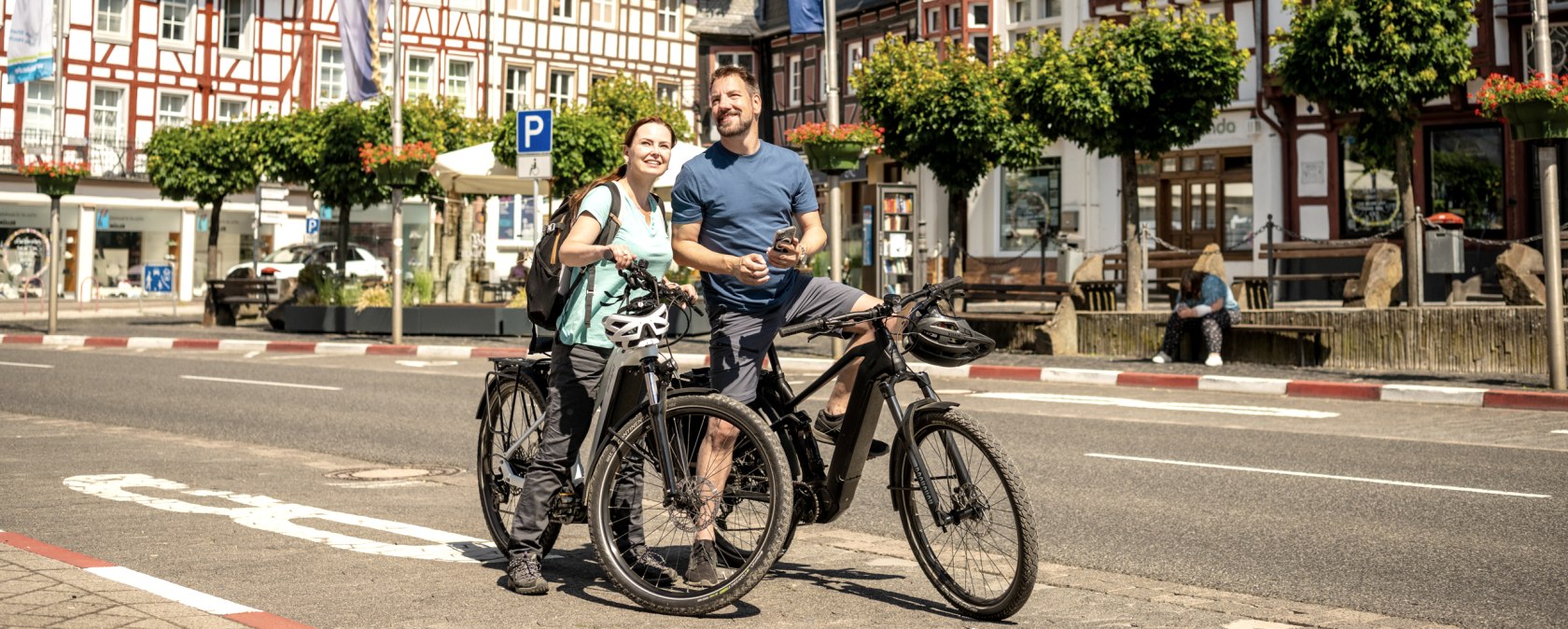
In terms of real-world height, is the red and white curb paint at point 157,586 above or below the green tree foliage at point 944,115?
below

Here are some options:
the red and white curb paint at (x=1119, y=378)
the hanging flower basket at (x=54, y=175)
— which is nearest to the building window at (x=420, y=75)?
the hanging flower basket at (x=54, y=175)

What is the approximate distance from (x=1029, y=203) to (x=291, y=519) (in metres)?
35.5

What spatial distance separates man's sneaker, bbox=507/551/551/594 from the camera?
5344mm

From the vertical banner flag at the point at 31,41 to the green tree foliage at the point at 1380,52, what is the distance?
25.0 m

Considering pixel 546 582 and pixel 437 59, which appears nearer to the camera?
pixel 546 582

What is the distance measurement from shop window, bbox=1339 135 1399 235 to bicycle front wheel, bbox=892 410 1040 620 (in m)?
28.8

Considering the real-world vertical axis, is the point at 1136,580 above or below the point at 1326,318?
below

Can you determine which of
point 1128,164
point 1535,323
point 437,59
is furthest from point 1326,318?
point 437,59

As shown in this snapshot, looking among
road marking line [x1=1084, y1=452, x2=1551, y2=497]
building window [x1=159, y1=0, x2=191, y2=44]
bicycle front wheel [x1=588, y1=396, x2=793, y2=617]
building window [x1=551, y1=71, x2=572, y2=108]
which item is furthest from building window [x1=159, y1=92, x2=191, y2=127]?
bicycle front wheel [x1=588, y1=396, x2=793, y2=617]

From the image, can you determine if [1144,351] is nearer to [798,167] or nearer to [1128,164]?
[1128,164]

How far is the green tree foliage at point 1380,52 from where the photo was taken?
20422 mm

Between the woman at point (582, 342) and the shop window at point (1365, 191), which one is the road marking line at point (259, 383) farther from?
the shop window at point (1365, 191)

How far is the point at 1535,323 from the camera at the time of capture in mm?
15953

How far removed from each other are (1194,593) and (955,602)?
1.12 m
